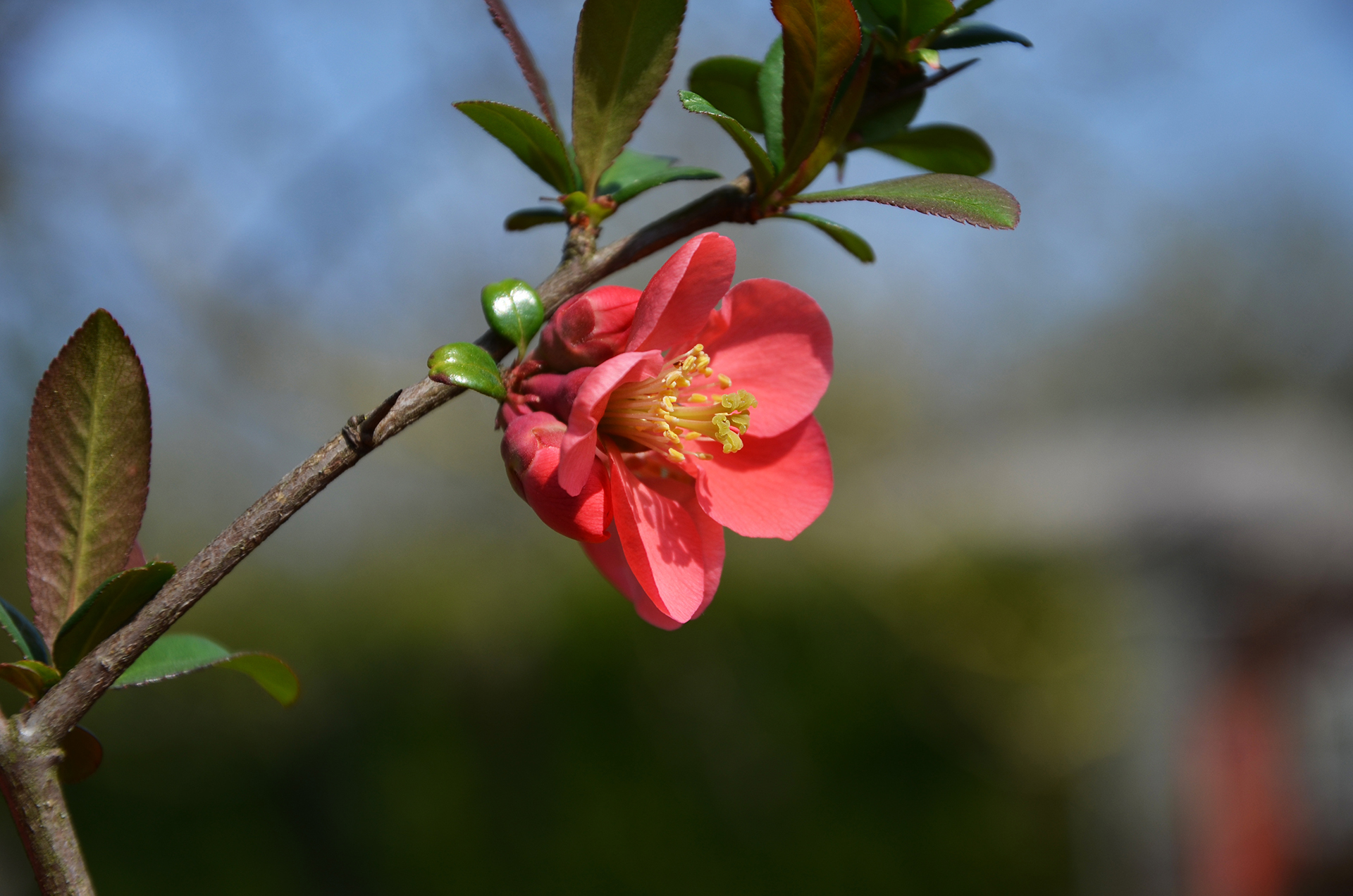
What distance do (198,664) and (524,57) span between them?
387 millimetres

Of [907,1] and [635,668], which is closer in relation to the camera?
[907,1]

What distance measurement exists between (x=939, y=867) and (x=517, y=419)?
3.18m

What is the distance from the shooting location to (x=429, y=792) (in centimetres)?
307

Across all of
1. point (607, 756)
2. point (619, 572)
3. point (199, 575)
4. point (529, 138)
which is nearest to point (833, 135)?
point (529, 138)

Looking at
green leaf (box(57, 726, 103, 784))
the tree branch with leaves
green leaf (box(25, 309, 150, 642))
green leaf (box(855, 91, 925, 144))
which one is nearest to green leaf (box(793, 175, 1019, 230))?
the tree branch with leaves

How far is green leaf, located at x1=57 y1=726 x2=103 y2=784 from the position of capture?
1.44ft

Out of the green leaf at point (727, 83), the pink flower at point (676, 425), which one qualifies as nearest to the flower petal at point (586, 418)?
the pink flower at point (676, 425)

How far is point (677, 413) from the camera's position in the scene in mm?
549

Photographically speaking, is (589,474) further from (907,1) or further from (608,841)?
(608,841)

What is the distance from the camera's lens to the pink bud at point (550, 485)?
0.44 meters

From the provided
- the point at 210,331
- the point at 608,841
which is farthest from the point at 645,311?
the point at 210,331

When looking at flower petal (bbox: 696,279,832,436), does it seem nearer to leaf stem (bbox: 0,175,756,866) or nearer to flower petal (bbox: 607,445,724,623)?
flower petal (bbox: 607,445,724,623)

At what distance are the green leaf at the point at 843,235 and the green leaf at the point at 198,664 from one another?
40 cm

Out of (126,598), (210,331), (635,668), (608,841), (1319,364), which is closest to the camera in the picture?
(126,598)
